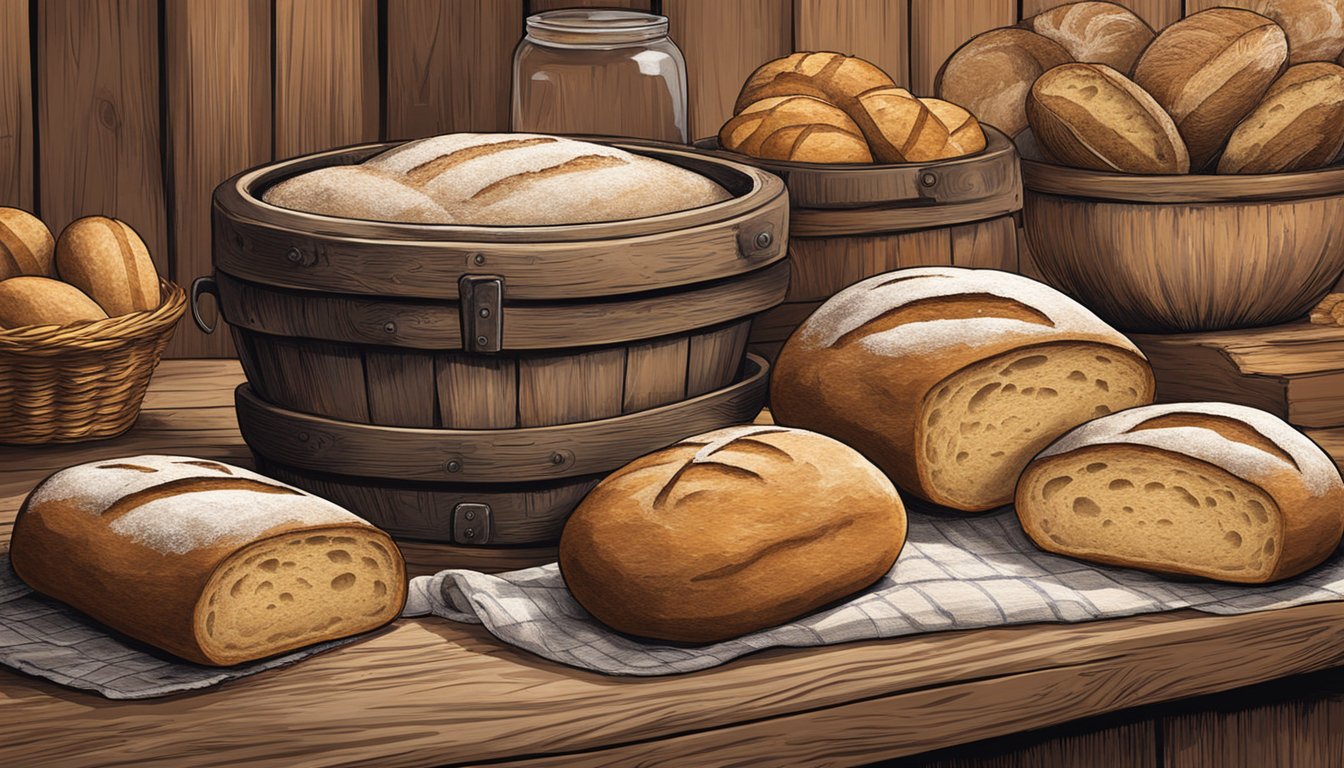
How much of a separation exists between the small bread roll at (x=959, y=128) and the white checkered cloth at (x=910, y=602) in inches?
19.1

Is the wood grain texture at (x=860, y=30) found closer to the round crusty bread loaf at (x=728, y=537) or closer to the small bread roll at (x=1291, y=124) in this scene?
the small bread roll at (x=1291, y=124)

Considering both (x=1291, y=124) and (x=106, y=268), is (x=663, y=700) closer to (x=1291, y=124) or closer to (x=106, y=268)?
(x=106, y=268)

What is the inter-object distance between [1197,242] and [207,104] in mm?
1140

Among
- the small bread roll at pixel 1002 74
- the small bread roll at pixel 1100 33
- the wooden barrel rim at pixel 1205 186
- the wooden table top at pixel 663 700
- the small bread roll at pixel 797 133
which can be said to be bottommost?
the wooden table top at pixel 663 700

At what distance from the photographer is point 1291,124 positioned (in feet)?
5.16

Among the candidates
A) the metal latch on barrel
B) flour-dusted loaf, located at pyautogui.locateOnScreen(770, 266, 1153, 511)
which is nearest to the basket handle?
the metal latch on barrel

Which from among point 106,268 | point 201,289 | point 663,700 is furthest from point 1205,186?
point 106,268

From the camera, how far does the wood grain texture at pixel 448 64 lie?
6.13ft

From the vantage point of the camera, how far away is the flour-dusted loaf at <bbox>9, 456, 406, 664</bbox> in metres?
1.07

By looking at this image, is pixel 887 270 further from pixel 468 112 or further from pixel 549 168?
pixel 468 112

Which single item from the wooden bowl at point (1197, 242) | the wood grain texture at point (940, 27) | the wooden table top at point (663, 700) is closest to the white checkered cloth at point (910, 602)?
the wooden table top at point (663, 700)

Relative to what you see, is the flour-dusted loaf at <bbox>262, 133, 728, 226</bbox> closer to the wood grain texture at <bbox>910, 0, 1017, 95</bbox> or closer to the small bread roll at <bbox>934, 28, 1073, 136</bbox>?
the small bread roll at <bbox>934, 28, 1073, 136</bbox>

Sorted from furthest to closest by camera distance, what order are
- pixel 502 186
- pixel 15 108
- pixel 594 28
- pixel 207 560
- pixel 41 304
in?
pixel 15 108, pixel 594 28, pixel 41 304, pixel 502 186, pixel 207 560

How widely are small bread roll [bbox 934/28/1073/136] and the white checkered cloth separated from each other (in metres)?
0.66
